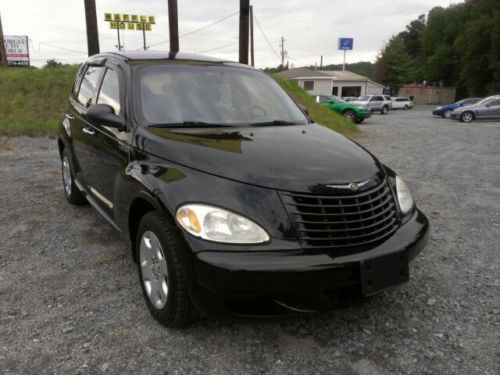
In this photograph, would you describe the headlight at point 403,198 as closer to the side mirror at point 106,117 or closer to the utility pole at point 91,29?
the side mirror at point 106,117

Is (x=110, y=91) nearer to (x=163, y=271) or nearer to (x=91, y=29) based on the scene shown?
(x=163, y=271)

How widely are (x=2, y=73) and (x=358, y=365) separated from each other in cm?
1629

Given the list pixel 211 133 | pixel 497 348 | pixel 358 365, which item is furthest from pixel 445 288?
pixel 211 133

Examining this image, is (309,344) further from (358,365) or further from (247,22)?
(247,22)

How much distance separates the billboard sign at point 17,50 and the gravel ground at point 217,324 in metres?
23.6

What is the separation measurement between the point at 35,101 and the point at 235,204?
12993 mm

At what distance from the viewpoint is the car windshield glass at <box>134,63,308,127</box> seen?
3.28 metres

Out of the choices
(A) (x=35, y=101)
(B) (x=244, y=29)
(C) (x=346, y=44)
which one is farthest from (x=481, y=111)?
(C) (x=346, y=44)

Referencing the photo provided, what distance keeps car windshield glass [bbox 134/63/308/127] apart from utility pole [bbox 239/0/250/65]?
10.9 metres

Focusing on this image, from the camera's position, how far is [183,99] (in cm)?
340

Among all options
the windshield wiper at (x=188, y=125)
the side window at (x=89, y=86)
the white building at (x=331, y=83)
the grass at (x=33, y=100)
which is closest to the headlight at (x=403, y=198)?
the windshield wiper at (x=188, y=125)

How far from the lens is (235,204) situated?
2396 millimetres

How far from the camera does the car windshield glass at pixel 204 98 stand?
129 inches

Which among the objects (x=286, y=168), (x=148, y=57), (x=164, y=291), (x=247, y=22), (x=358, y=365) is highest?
(x=247, y=22)
